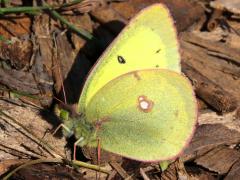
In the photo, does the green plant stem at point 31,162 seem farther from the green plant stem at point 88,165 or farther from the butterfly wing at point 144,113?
the butterfly wing at point 144,113

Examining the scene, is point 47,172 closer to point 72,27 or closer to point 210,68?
point 72,27

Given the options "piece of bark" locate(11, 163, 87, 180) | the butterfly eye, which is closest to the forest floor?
"piece of bark" locate(11, 163, 87, 180)

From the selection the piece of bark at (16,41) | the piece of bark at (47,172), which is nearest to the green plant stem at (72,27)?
the piece of bark at (16,41)

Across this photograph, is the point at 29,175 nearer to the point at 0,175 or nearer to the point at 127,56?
the point at 0,175

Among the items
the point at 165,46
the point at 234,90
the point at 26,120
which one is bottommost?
the point at 234,90

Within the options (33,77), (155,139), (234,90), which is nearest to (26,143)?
(33,77)
